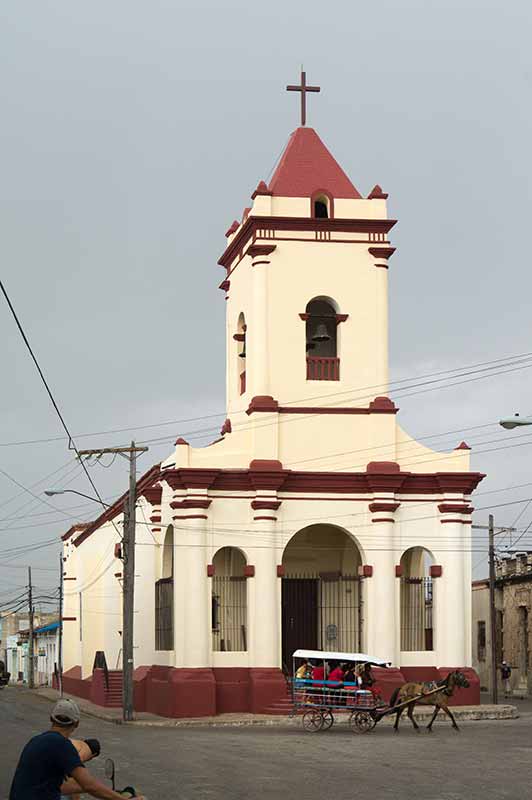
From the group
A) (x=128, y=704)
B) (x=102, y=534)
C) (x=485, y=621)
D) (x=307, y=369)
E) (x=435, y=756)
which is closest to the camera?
(x=435, y=756)

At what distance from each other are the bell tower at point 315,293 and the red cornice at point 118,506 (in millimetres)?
4528

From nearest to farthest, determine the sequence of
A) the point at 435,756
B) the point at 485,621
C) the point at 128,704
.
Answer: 1. the point at 435,756
2. the point at 128,704
3. the point at 485,621

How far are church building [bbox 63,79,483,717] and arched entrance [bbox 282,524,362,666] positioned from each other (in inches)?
2.6

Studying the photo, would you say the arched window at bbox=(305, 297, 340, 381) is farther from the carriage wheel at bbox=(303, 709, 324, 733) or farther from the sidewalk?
the carriage wheel at bbox=(303, 709, 324, 733)

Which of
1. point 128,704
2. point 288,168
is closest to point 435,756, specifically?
point 128,704

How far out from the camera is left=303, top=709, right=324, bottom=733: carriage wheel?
35500 mm

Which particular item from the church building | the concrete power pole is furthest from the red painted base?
the concrete power pole

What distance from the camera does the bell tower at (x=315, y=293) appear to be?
144 ft

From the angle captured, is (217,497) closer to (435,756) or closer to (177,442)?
(177,442)

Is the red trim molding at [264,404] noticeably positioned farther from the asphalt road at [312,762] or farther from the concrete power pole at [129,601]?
the asphalt road at [312,762]

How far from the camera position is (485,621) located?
2721 inches

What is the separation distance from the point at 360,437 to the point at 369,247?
5.64m

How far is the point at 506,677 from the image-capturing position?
63.3 m

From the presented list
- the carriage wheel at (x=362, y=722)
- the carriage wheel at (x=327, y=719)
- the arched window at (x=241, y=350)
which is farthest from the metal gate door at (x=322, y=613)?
the carriage wheel at (x=362, y=722)
